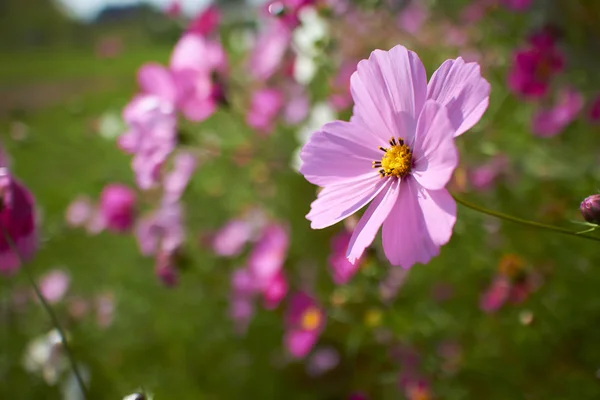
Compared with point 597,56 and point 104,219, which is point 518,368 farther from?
point 104,219

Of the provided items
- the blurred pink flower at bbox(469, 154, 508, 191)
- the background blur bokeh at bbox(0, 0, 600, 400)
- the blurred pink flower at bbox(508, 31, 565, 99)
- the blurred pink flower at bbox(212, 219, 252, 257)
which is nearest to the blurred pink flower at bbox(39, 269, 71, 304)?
the background blur bokeh at bbox(0, 0, 600, 400)

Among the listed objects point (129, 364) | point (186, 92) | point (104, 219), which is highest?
point (186, 92)

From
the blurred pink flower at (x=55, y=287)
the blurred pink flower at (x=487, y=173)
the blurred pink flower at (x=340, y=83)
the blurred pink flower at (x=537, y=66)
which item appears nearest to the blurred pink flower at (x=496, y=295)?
the blurred pink flower at (x=487, y=173)

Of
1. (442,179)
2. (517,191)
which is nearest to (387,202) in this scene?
(442,179)

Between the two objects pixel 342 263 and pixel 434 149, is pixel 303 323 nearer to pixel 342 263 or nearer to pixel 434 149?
pixel 342 263

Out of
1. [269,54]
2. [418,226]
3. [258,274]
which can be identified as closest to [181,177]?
[258,274]
